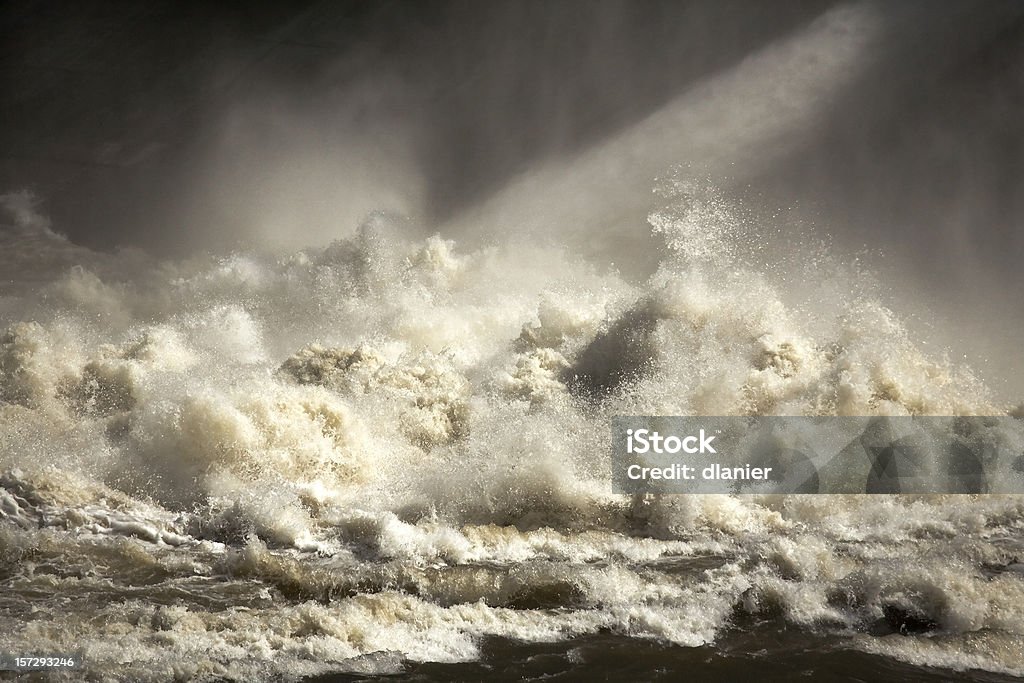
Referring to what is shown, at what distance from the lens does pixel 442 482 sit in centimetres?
461

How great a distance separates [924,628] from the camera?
3244 mm

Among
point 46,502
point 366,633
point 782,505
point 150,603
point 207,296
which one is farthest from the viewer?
point 207,296

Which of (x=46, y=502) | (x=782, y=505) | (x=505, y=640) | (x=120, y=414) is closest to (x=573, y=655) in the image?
(x=505, y=640)

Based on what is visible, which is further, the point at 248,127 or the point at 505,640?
the point at 248,127

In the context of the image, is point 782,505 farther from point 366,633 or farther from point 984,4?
point 984,4

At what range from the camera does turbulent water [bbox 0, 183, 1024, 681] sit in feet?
10.2

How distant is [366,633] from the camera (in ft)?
10.1

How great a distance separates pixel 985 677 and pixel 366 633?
2312mm

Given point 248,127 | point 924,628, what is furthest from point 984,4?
point 248,127

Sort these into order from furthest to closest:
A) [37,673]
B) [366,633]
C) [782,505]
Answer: [782,505]
[366,633]
[37,673]

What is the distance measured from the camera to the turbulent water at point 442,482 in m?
3.10

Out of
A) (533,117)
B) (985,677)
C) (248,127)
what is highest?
(533,117)

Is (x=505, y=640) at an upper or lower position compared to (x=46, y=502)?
lower

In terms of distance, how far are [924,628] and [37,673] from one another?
3.33 metres
